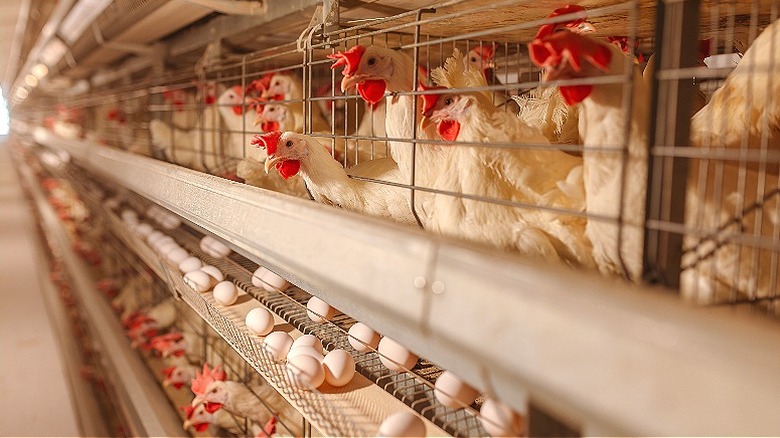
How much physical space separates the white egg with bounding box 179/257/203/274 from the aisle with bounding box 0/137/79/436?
1313 millimetres

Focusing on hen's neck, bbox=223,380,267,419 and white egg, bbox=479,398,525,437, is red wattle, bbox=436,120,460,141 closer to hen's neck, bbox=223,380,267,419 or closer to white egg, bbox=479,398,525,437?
white egg, bbox=479,398,525,437

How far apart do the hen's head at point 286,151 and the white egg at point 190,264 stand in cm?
88

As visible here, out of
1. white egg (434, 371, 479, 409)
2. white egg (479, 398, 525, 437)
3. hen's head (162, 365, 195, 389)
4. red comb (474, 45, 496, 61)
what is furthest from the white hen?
hen's head (162, 365, 195, 389)

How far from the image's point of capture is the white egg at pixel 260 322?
1.46 meters

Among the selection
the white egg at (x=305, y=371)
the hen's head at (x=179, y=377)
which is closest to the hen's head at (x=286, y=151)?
the white egg at (x=305, y=371)

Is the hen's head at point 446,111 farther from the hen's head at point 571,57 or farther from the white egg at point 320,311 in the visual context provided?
the white egg at point 320,311

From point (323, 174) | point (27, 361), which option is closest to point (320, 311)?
point (323, 174)

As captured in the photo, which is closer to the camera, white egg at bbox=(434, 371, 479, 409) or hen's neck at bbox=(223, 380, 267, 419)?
white egg at bbox=(434, 371, 479, 409)

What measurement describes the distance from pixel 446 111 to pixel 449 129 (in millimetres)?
35

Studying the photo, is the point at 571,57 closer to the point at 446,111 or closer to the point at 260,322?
the point at 446,111

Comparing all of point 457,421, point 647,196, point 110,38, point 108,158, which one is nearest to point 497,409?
point 457,421

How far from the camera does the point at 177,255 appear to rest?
88.6 inches

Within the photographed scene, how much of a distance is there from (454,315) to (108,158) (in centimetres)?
233

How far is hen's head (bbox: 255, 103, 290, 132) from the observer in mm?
2020
